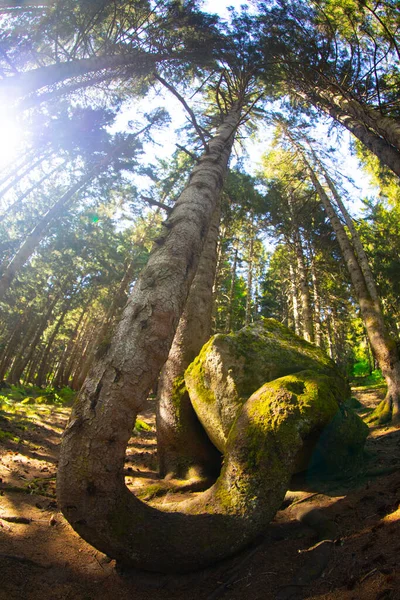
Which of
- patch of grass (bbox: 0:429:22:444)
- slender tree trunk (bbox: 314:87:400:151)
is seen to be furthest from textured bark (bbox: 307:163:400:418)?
patch of grass (bbox: 0:429:22:444)

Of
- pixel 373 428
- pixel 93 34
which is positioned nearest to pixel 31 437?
pixel 373 428

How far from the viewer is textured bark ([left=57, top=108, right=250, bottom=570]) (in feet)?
6.51

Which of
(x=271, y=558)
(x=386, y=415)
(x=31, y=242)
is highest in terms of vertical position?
(x=31, y=242)

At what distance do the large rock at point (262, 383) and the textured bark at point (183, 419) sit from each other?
12.3 inches

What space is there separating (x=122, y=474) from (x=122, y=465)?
8cm

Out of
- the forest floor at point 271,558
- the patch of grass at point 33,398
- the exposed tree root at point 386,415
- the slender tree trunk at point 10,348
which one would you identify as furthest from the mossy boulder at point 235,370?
the slender tree trunk at point 10,348

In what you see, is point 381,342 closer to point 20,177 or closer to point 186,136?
point 186,136

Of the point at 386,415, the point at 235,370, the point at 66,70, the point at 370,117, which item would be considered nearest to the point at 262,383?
the point at 235,370

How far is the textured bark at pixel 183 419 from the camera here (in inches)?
166

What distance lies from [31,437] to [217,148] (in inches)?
288

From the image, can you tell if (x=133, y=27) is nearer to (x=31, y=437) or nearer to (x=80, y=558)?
(x=31, y=437)

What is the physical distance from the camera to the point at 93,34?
1034cm

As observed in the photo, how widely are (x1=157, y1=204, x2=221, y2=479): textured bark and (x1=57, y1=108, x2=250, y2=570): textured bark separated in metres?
1.87

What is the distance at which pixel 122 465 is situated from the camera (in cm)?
212
